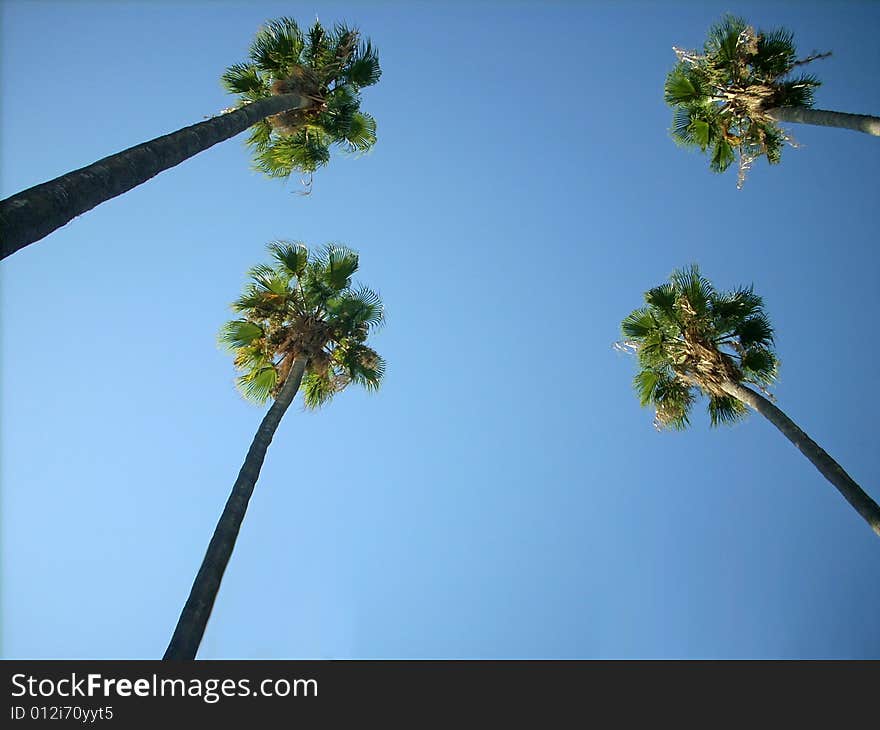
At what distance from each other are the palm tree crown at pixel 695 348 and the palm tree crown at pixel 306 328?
6.76 meters

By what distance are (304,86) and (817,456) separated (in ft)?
40.9

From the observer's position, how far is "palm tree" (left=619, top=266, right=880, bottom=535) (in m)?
12.7

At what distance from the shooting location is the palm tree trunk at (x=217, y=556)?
5938 mm

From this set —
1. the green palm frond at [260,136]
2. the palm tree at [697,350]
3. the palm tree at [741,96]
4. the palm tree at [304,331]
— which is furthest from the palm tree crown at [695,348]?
the green palm frond at [260,136]

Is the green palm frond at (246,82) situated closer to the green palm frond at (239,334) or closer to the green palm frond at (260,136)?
the green palm frond at (260,136)

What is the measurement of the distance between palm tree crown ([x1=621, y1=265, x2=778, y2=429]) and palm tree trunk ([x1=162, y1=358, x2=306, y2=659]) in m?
9.17

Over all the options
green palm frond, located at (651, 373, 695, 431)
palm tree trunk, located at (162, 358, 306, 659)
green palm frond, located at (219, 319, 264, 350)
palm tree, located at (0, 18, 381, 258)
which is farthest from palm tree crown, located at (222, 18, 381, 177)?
green palm frond, located at (651, 373, 695, 431)

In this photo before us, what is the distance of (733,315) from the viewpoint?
43.9 feet

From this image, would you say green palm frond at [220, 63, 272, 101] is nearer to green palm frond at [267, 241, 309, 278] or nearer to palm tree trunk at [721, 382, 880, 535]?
green palm frond at [267, 241, 309, 278]
